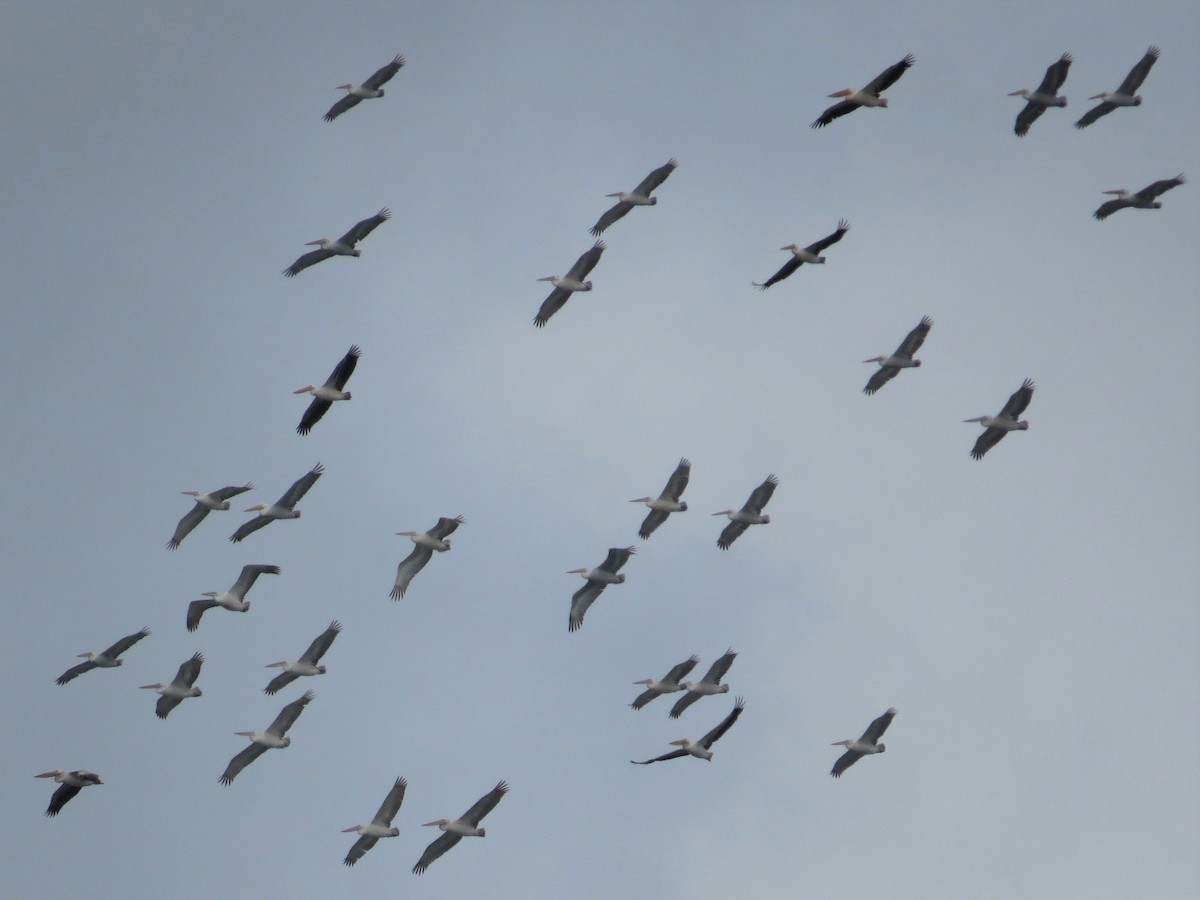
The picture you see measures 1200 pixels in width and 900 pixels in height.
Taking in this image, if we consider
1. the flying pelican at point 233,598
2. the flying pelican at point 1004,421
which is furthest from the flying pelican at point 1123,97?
the flying pelican at point 233,598

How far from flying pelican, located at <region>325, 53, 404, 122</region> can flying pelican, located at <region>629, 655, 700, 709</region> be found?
1411cm

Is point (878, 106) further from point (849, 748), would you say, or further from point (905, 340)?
point (849, 748)

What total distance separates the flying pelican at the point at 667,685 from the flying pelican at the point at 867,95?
12519 millimetres

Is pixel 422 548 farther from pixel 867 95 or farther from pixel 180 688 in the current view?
pixel 867 95

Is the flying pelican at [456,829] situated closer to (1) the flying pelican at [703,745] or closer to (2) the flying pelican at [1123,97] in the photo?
(1) the flying pelican at [703,745]

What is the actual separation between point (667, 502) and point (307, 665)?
8.66 m

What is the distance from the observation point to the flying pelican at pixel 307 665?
4956 cm

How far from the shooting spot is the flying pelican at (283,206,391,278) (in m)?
48.1

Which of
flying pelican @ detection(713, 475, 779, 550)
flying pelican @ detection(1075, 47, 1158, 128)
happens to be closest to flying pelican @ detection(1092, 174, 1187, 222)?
flying pelican @ detection(1075, 47, 1158, 128)

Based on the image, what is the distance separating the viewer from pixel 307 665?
164 feet

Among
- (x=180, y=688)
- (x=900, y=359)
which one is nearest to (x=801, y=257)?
(x=900, y=359)

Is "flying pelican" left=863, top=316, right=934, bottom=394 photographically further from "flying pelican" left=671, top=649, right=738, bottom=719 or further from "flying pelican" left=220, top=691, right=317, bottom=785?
"flying pelican" left=220, top=691, right=317, bottom=785

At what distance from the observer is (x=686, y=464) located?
160 feet

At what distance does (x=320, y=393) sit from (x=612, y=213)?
303 inches
